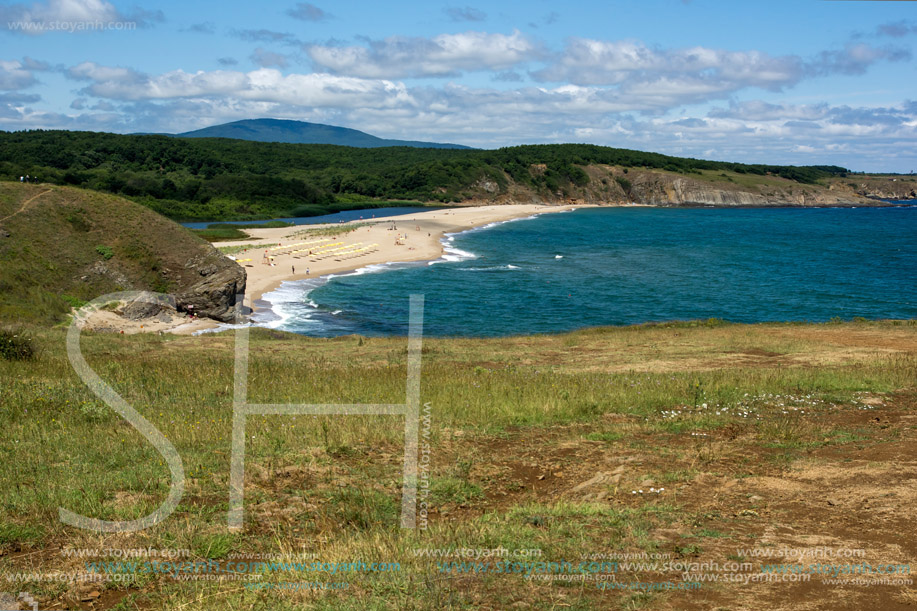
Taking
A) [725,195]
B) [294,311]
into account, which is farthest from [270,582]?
[725,195]

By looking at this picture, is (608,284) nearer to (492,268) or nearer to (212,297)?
(492,268)

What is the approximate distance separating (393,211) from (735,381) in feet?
374

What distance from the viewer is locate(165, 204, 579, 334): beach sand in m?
49.2

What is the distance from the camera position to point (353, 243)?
238ft

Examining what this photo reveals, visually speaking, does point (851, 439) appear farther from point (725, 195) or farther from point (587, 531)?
point (725, 195)

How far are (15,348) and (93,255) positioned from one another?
761 inches

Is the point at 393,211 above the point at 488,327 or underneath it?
above

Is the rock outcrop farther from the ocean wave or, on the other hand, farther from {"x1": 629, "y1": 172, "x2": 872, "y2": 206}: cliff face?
{"x1": 629, "y1": 172, "x2": 872, "y2": 206}: cliff face

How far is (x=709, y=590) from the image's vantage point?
5.41 metres
